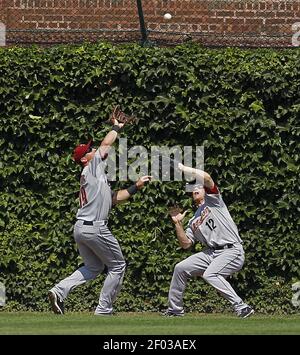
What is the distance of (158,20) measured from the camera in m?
18.5

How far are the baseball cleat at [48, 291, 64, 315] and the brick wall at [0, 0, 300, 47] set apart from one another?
4.42 metres

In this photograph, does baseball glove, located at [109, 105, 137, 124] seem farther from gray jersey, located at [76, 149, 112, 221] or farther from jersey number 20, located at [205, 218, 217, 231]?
jersey number 20, located at [205, 218, 217, 231]

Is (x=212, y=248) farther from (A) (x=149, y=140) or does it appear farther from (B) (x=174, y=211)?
(A) (x=149, y=140)

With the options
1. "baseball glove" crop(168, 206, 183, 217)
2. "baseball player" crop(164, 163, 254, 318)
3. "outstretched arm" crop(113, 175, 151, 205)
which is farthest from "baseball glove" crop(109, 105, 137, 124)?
"baseball glove" crop(168, 206, 183, 217)

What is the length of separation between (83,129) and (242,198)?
229 cm

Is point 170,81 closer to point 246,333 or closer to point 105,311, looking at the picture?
point 105,311

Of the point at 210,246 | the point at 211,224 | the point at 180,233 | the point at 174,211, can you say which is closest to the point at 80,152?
the point at 174,211

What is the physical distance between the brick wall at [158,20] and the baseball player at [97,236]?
3352mm

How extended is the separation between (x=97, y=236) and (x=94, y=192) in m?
0.54

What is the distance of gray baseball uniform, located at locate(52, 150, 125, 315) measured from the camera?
15.0 meters

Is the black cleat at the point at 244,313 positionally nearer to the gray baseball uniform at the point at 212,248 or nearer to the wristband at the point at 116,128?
the gray baseball uniform at the point at 212,248

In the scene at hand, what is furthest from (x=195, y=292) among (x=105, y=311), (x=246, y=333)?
(x=246, y=333)

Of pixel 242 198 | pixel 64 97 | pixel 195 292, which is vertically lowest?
pixel 195 292

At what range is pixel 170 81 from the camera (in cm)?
1680
